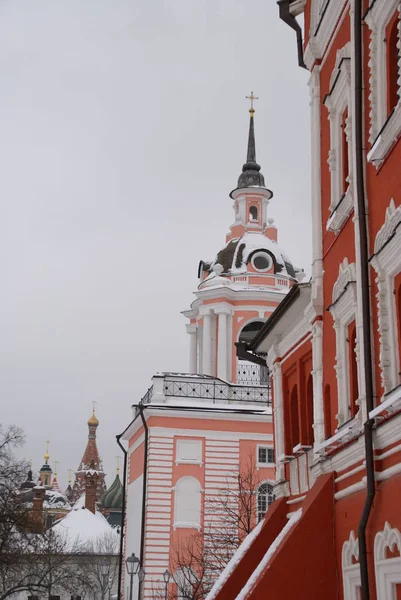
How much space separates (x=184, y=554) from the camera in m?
32.3

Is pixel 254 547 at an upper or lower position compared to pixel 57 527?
lower

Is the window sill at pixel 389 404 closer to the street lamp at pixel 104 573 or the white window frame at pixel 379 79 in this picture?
the white window frame at pixel 379 79

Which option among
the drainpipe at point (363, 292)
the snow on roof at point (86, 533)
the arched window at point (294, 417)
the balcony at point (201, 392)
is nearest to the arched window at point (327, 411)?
the drainpipe at point (363, 292)

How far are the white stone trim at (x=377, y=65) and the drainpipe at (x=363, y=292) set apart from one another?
0.73ft

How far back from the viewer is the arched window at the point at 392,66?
9.73m

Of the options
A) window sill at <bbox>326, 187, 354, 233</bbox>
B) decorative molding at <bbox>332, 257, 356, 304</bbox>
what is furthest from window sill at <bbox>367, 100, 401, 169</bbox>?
decorative molding at <bbox>332, 257, 356, 304</bbox>

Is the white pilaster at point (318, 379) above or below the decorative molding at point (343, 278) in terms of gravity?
below

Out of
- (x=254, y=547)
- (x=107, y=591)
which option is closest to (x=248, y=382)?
(x=254, y=547)

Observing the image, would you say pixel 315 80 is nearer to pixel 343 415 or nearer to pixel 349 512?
pixel 343 415

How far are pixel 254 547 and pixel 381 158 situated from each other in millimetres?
7368

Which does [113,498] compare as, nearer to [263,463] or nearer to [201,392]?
[201,392]

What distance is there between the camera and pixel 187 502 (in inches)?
1319

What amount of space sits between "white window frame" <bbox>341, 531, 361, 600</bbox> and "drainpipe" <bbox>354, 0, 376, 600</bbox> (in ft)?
2.38

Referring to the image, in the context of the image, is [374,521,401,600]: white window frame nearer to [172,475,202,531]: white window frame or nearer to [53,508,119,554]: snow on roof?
[172,475,202,531]: white window frame
